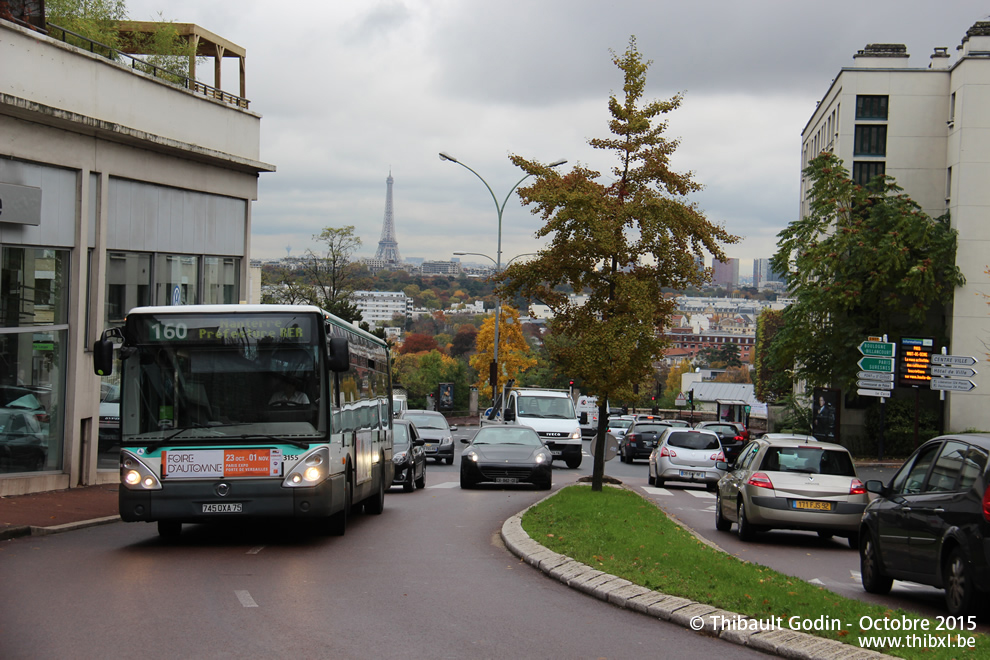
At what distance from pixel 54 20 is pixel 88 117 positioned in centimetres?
753

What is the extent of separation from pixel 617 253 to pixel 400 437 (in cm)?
700

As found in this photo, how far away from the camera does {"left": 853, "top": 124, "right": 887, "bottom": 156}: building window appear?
55.3 metres

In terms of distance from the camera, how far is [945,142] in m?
52.4

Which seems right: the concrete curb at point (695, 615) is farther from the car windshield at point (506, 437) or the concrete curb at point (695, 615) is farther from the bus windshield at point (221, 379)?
the car windshield at point (506, 437)

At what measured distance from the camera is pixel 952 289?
4494 centimetres

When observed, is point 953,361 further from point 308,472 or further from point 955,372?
point 308,472

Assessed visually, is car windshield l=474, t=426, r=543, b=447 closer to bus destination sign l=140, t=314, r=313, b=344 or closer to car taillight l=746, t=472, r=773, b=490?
car taillight l=746, t=472, r=773, b=490

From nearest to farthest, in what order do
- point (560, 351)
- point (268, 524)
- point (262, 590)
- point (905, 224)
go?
point (262, 590)
point (268, 524)
point (560, 351)
point (905, 224)

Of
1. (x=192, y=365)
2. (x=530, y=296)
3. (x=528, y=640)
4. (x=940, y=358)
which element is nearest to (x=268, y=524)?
(x=192, y=365)

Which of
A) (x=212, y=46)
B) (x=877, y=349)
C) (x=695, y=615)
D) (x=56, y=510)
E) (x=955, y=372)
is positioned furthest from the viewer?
(x=212, y=46)

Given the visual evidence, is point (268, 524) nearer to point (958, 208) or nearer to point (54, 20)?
point (54, 20)

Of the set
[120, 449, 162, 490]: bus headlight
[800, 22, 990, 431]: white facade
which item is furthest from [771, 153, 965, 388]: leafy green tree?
[120, 449, 162, 490]: bus headlight

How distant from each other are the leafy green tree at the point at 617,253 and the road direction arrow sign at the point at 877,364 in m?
8.58

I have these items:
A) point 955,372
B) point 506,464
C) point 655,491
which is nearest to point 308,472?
point 506,464
